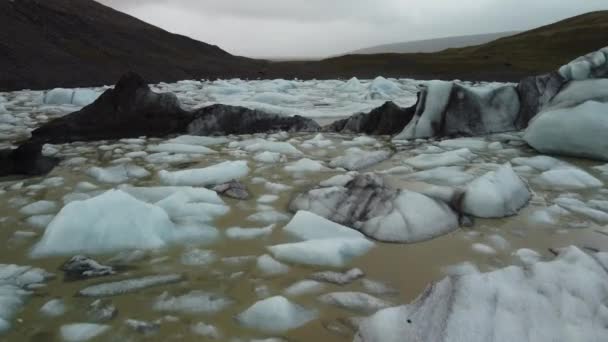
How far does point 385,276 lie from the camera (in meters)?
2.51

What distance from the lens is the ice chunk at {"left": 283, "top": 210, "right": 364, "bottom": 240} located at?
2.95 metres

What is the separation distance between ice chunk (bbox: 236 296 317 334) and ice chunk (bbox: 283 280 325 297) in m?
0.15

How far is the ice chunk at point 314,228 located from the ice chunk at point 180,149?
9.54ft

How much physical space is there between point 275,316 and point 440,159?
3.39 metres

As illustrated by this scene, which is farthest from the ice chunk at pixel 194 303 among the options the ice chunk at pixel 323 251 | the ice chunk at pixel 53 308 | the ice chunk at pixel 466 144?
the ice chunk at pixel 466 144

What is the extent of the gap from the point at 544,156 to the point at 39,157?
5.16 metres

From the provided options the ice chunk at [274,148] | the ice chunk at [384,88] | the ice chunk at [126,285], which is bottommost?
the ice chunk at [384,88]

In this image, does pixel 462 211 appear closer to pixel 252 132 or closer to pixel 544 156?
pixel 544 156

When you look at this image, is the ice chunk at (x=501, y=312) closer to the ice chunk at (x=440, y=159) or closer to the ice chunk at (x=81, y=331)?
the ice chunk at (x=81, y=331)

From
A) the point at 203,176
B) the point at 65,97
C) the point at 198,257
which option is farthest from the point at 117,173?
the point at 65,97

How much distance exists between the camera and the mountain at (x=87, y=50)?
58.6 feet

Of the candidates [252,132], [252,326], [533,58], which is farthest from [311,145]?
[533,58]

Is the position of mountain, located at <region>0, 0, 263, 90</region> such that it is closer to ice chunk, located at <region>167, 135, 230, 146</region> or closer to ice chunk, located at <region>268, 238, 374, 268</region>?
ice chunk, located at <region>167, 135, 230, 146</region>

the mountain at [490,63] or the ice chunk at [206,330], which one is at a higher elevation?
the ice chunk at [206,330]
